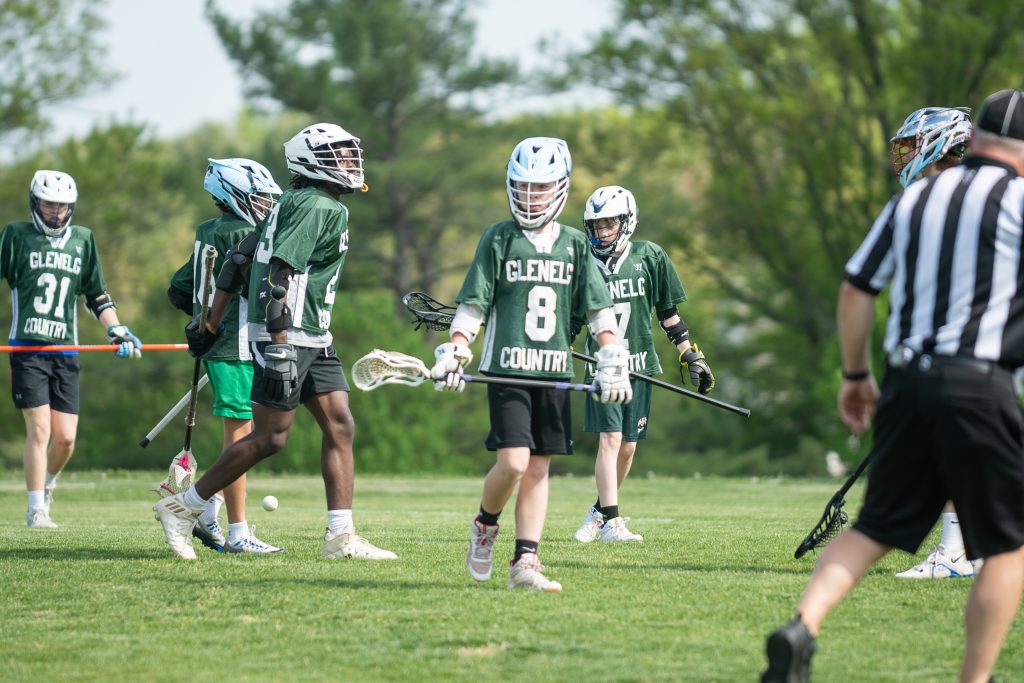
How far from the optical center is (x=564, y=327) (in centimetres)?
673

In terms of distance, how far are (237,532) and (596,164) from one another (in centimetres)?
2904

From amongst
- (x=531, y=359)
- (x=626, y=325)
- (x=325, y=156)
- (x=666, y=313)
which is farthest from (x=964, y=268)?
(x=666, y=313)

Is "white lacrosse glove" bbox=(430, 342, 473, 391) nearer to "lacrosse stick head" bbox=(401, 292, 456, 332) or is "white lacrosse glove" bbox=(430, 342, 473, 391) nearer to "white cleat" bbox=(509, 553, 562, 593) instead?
"white cleat" bbox=(509, 553, 562, 593)

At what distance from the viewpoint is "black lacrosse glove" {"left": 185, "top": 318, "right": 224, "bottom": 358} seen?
824 centimetres

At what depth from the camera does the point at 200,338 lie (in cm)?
827

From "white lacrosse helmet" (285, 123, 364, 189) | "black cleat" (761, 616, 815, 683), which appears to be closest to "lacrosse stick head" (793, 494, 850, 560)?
"white lacrosse helmet" (285, 123, 364, 189)

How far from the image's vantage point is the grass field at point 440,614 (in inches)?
199

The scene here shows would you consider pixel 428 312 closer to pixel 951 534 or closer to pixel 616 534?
pixel 616 534

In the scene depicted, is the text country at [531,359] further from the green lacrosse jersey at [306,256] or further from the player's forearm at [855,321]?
the player's forearm at [855,321]

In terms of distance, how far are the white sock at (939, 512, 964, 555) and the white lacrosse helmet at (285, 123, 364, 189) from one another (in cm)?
354

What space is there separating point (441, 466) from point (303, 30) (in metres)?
11.8

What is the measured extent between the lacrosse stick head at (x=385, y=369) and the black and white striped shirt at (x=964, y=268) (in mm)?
2761

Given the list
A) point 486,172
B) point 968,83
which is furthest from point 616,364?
point 486,172

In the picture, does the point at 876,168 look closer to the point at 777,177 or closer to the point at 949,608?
the point at 777,177
